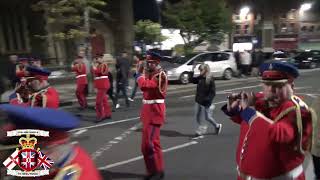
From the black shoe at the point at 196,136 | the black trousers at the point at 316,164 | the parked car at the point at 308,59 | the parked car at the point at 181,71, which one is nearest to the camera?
the black trousers at the point at 316,164

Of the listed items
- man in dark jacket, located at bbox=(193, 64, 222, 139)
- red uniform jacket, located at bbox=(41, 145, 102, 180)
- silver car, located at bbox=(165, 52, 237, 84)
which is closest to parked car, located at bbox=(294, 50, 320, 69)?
silver car, located at bbox=(165, 52, 237, 84)

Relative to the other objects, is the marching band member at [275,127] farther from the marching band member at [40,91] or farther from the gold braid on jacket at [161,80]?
the gold braid on jacket at [161,80]

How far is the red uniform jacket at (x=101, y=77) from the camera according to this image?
12016mm

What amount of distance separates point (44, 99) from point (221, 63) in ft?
59.2

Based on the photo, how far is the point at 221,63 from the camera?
23.2m

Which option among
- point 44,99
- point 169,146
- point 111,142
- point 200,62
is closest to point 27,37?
point 200,62

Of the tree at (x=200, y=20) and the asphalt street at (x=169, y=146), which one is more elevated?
the tree at (x=200, y=20)

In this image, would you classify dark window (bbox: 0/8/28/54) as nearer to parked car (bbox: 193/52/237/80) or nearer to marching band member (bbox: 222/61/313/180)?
parked car (bbox: 193/52/237/80)

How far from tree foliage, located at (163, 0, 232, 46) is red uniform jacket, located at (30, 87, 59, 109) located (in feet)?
78.4

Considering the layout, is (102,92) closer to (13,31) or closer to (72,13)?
(72,13)

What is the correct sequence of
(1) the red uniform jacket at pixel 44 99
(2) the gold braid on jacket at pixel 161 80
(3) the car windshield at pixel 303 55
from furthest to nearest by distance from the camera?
(3) the car windshield at pixel 303 55
(2) the gold braid on jacket at pixel 161 80
(1) the red uniform jacket at pixel 44 99

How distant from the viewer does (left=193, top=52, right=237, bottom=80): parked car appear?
22.9 m

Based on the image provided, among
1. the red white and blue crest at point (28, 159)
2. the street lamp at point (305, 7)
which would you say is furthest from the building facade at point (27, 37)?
the street lamp at point (305, 7)

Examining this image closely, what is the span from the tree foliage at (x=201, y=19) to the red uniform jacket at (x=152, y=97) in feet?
74.8
